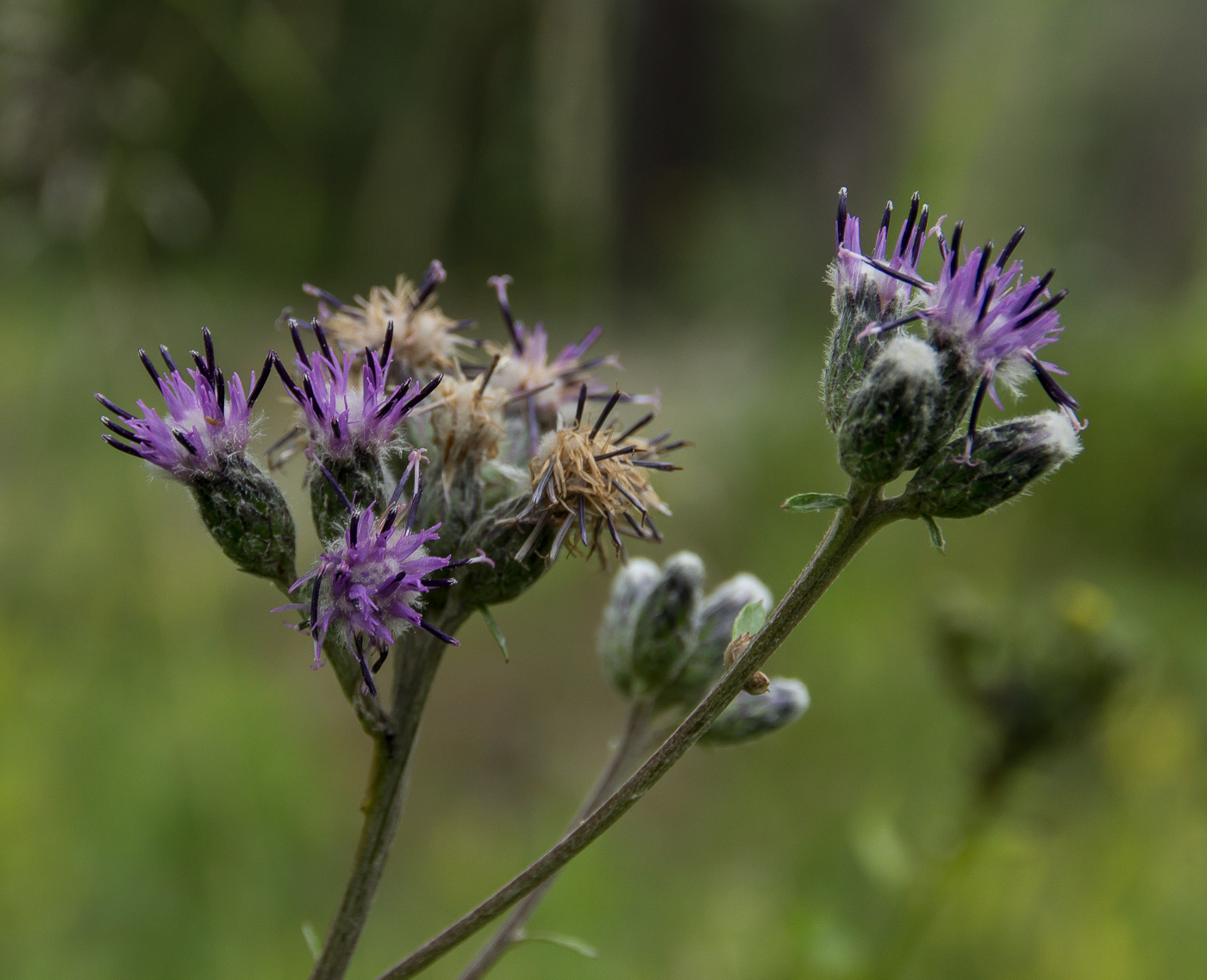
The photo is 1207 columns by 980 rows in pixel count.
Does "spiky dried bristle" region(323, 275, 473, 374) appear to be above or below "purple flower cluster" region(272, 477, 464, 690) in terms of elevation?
above

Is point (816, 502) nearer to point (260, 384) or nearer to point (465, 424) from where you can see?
point (465, 424)

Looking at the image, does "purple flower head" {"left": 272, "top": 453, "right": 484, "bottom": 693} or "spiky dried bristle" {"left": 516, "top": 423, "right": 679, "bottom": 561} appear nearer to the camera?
"purple flower head" {"left": 272, "top": 453, "right": 484, "bottom": 693}

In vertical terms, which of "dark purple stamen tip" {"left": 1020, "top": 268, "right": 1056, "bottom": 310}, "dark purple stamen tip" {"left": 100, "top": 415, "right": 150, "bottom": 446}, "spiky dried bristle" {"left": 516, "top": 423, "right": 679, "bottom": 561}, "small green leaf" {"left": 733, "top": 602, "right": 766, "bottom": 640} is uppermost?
"dark purple stamen tip" {"left": 1020, "top": 268, "right": 1056, "bottom": 310}

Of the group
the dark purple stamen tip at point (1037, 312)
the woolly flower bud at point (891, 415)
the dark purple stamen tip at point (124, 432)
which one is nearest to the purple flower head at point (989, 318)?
the dark purple stamen tip at point (1037, 312)

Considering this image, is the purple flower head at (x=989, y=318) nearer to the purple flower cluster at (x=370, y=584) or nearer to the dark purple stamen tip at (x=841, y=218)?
the dark purple stamen tip at (x=841, y=218)

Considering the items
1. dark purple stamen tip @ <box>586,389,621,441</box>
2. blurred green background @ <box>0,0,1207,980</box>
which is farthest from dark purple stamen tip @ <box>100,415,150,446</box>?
blurred green background @ <box>0,0,1207,980</box>

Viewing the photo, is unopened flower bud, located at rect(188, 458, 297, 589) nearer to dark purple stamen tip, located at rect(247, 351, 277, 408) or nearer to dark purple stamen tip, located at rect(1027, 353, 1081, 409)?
dark purple stamen tip, located at rect(247, 351, 277, 408)

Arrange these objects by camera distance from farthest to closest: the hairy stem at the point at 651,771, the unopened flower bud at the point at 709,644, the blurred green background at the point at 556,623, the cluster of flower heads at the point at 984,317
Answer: the blurred green background at the point at 556,623 < the unopened flower bud at the point at 709,644 < the cluster of flower heads at the point at 984,317 < the hairy stem at the point at 651,771

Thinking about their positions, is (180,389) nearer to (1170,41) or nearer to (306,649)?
(306,649)
